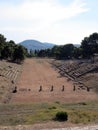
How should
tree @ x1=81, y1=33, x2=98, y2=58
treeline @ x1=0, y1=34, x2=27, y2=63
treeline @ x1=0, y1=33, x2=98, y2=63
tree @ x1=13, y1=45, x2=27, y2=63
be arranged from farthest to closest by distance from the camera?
tree @ x1=81, y1=33, x2=98, y2=58 → tree @ x1=13, y1=45, x2=27, y2=63 → treeline @ x1=0, y1=33, x2=98, y2=63 → treeline @ x1=0, y1=34, x2=27, y2=63

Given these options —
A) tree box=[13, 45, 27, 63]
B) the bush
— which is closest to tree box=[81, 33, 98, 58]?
tree box=[13, 45, 27, 63]

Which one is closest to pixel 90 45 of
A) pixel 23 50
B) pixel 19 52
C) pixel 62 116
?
pixel 23 50

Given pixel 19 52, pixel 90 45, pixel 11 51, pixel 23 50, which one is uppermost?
pixel 90 45

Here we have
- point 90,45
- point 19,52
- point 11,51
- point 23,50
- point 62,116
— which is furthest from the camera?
point 90,45

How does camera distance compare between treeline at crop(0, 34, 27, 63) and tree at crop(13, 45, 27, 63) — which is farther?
tree at crop(13, 45, 27, 63)

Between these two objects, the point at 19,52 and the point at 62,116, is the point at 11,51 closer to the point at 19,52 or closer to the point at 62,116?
the point at 19,52

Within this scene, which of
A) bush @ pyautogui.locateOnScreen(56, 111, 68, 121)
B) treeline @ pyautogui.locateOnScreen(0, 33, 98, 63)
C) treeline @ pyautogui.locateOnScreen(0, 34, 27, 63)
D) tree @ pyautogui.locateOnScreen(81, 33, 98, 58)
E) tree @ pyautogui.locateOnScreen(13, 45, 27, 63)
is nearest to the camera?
bush @ pyautogui.locateOnScreen(56, 111, 68, 121)

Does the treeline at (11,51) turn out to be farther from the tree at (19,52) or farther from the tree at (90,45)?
the tree at (90,45)

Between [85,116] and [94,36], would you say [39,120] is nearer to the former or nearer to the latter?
[85,116]

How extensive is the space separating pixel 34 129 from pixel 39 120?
2.69m

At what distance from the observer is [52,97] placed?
54.3 meters

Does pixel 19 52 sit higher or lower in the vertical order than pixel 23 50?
lower

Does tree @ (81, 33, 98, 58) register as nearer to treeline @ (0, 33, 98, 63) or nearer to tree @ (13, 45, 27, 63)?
treeline @ (0, 33, 98, 63)

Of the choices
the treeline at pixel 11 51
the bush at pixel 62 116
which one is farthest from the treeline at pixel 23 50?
the bush at pixel 62 116
